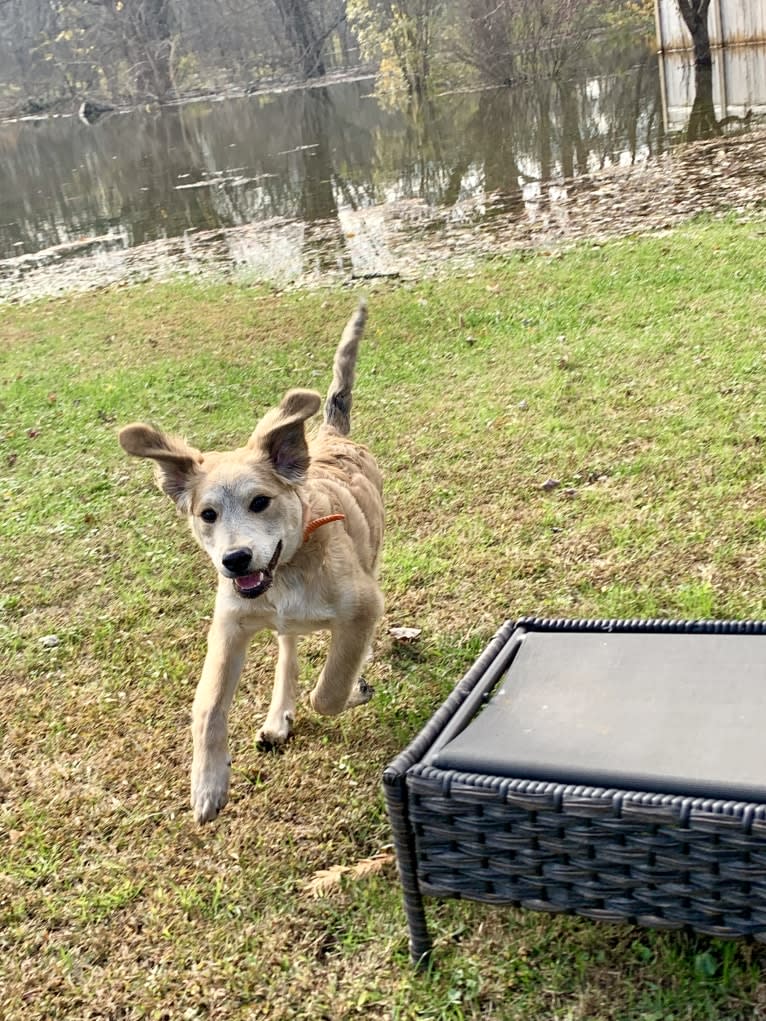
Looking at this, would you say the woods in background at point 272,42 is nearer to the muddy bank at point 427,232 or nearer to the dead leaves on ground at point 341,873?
the muddy bank at point 427,232

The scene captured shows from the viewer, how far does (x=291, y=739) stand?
4344 mm

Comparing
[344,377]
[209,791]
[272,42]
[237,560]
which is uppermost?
[272,42]

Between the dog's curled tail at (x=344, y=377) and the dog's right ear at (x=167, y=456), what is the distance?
1395mm

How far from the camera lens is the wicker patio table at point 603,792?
91.4 inches

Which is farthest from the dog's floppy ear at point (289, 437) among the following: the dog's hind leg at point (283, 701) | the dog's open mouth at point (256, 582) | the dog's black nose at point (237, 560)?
the dog's hind leg at point (283, 701)

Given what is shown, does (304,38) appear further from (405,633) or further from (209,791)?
(209,791)

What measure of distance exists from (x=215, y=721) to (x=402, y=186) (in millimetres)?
18327

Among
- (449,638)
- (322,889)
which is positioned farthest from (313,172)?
(322,889)

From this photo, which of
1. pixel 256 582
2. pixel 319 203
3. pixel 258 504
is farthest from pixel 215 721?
pixel 319 203

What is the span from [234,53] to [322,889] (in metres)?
96.1

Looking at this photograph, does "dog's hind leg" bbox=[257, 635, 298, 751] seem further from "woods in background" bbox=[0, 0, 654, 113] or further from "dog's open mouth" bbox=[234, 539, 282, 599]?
"woods in background" bbox=[0, 0, 654, 113]

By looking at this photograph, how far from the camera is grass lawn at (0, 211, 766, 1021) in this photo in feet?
10.2

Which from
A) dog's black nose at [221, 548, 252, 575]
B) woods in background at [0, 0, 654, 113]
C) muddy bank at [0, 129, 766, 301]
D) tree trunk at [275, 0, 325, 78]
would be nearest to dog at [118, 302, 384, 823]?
dog's black nose at [221, 548, 252, 575]

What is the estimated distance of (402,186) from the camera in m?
20.2
